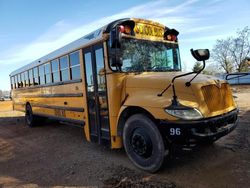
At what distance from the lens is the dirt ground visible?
4125 mm

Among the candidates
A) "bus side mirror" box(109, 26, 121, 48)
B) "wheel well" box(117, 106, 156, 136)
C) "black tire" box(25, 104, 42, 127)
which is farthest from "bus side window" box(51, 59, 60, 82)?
"bus side mirror" box(109, 26, 121, 48)

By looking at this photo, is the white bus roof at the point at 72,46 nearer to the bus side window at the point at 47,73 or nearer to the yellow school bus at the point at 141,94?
the yellow school bus at the point at 141,94

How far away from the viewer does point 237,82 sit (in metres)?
36.6

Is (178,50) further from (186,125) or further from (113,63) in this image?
(186,125)

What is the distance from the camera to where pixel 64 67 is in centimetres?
709

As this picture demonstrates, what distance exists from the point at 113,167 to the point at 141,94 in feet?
4.60

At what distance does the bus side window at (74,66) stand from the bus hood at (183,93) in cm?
174

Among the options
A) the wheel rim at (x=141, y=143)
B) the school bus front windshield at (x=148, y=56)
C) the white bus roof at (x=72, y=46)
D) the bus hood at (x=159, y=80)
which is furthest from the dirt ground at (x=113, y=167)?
the white bus roof at (x=72, y=46)

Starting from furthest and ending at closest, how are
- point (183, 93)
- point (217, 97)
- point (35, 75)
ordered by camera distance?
point (35, 75)
point (217, 97)
point (183, 93)

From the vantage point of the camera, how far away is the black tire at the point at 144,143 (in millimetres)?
4301

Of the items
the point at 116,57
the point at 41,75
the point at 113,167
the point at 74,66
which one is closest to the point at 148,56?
the point at 116,57

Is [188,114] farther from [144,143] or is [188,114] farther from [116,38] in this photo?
[116,38]

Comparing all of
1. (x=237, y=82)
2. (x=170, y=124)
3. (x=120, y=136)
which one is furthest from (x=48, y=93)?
(x=237, y=82)

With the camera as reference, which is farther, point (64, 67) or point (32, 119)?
point (32, 119)
